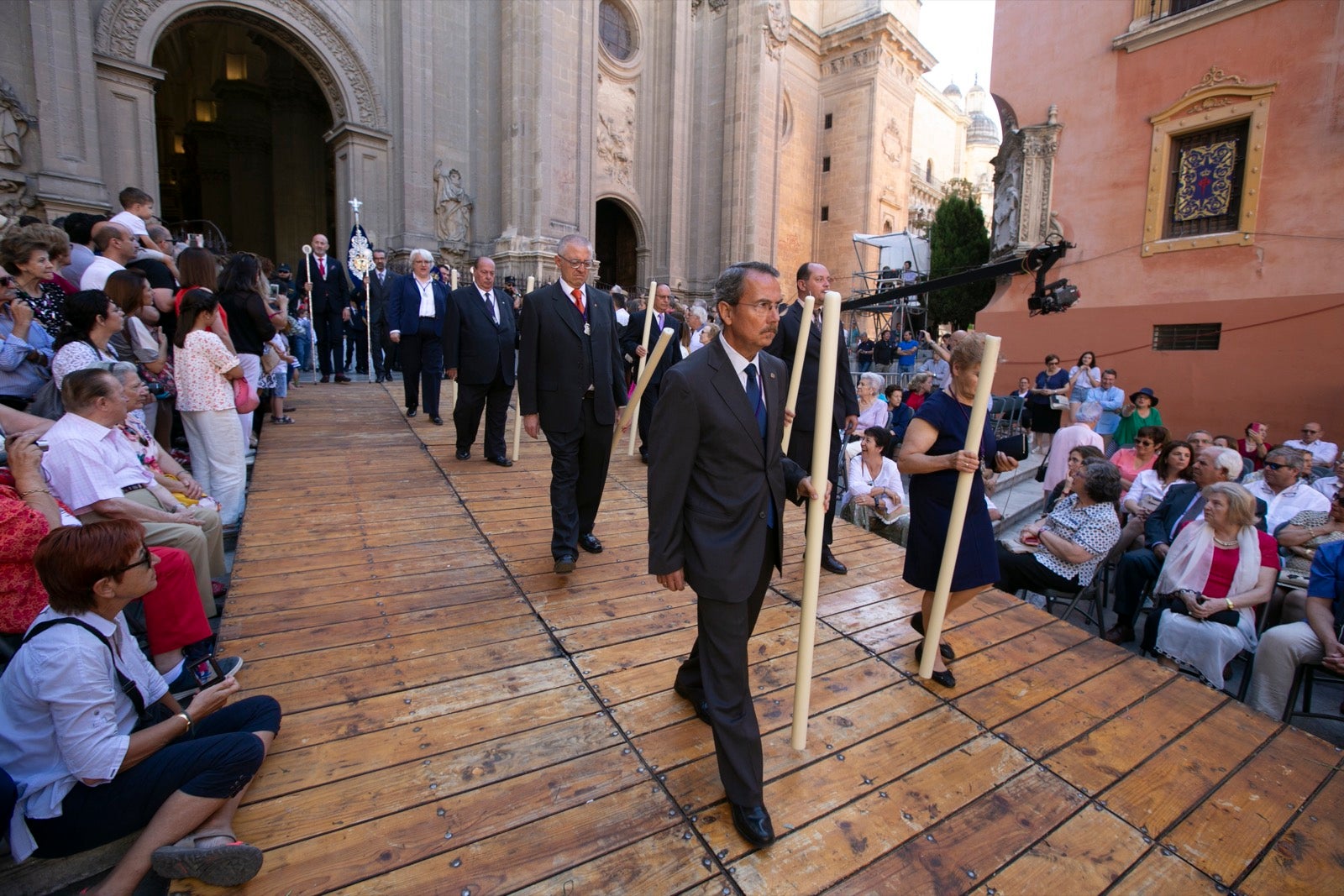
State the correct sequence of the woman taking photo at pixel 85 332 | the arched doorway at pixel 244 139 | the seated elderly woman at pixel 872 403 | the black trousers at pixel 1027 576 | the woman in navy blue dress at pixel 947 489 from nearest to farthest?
1. the woman in navy blue dress at pixel 947 489
2. the woman taking photo at pixel 85 332
3. the black trousers at pixel 1027 576
4. the seated elderly woman at pixel 872 403
5. the arched doorway at pixel 244 139

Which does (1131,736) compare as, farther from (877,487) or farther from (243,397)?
(243,397)

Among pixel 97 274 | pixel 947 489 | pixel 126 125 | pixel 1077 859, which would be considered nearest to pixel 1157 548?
pixel 947 489

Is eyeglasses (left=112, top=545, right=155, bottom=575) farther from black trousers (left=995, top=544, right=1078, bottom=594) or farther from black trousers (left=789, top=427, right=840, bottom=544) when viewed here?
black trousers (left=995, top=544, right=1078, bottom=594)

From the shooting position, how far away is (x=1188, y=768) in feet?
9.57

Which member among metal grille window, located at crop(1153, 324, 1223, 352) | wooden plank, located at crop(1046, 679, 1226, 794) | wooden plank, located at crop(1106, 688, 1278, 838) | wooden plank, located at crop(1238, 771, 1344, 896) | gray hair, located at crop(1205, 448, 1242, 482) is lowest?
wooden plank, located at crop(1238, 771, 1344, 896)

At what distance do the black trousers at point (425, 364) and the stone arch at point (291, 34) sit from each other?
30.2 feet

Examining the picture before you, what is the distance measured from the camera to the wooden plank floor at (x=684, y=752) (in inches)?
88.2

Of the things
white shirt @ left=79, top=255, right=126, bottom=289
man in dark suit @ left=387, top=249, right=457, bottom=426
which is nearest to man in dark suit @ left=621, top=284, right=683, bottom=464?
man in dark suit @ left=387, top=249, right=457, bottom=426

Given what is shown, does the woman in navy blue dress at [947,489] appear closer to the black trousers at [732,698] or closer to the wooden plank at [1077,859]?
the wooden plank at [1077,859]

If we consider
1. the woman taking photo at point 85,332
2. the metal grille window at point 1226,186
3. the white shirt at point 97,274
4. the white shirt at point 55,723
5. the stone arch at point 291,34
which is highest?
the stone arch at point 291,34

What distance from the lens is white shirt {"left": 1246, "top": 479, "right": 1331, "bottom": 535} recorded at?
5508mm

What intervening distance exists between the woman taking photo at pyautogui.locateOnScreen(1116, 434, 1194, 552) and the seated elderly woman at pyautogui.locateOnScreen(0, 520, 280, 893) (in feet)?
21.4

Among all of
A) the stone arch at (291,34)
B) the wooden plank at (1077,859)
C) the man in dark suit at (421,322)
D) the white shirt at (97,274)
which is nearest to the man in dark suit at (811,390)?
the wooden plank at (1077,859)

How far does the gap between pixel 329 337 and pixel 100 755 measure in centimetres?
965
